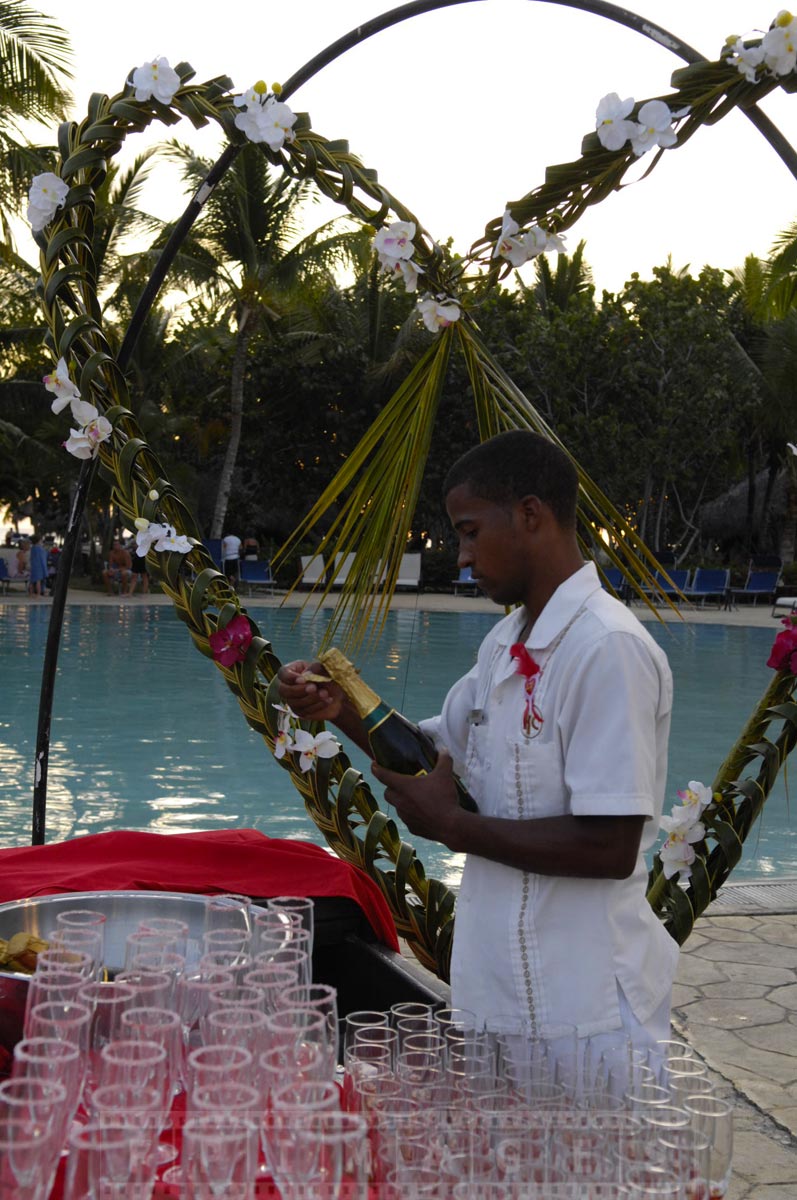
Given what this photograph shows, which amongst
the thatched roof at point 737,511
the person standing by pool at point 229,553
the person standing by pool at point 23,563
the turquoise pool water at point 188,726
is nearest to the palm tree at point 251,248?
the person standing by pool at point 229,553

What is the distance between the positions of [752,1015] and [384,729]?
2.66 meters

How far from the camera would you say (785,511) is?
116 feet

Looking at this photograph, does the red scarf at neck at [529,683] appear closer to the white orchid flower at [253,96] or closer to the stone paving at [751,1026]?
the stone paving at [751,1026]

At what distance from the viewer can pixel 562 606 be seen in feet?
6.94

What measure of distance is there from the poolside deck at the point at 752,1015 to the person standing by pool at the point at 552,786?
2.46 feet

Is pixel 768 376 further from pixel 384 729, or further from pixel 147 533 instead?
pixel 384 729

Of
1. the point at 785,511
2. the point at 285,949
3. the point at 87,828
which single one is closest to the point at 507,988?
the point at 285,949

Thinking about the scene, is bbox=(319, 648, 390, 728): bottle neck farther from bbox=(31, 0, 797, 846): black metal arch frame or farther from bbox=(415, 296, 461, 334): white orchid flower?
bbox=(31, 0, 797, 846): black metal arch frame

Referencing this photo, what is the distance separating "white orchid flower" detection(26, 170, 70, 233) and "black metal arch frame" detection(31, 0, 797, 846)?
0.39 meters

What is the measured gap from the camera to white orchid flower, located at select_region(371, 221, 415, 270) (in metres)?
3.43

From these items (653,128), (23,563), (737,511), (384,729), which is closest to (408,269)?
(653,128)

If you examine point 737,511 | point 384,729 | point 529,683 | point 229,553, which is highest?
point 737,511

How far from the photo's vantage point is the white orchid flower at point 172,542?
3.42 meters

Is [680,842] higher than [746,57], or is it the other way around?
[746,57]
